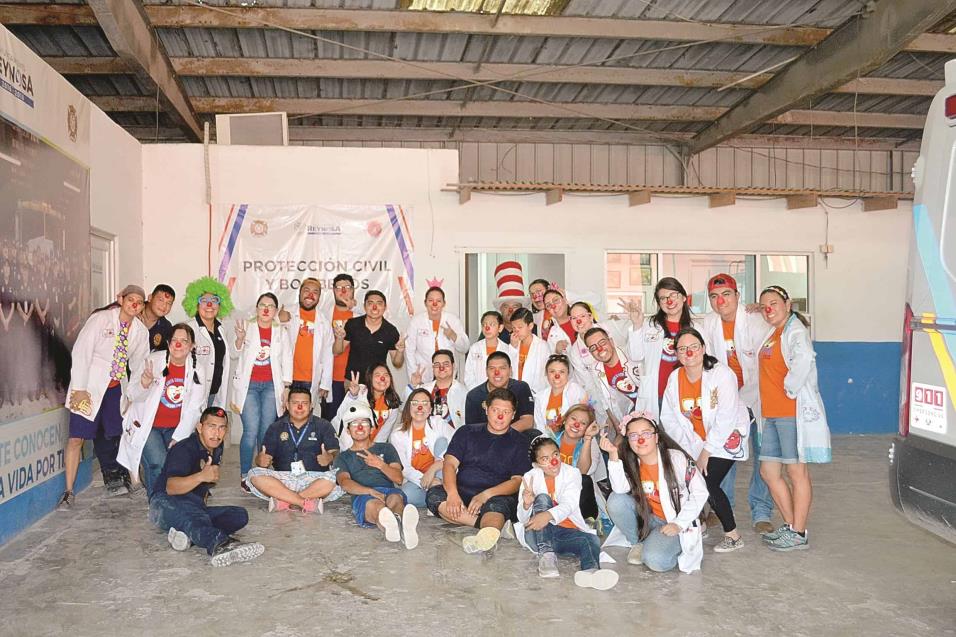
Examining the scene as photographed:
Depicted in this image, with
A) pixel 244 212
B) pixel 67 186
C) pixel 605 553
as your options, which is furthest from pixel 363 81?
pixel 605 553

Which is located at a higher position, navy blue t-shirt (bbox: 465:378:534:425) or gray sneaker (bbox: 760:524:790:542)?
navy blue t-shirt (bbox: 465:378:534:425)

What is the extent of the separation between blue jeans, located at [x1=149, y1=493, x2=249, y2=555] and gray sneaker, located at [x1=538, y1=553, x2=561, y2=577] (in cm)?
166

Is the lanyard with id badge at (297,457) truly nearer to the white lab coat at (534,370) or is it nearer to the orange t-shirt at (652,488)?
the white lab coat at (534,370)

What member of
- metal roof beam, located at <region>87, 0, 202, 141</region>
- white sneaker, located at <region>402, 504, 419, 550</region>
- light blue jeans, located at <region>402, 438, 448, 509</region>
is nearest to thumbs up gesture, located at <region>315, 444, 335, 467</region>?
light blue jeans, located at <region>402, 438, 448, 509</region>

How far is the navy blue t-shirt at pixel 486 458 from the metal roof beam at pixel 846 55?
4.11m

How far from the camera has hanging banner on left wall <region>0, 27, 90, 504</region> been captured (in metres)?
4.69

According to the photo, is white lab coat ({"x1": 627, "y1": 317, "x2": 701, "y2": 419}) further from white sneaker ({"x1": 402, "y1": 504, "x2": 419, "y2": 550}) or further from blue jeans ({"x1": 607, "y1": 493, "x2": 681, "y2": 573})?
white sneaker ({"x1": 402, "y1": 504, "x2": 419, "y2": 550})

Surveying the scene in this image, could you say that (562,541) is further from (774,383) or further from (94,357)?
(94,357)

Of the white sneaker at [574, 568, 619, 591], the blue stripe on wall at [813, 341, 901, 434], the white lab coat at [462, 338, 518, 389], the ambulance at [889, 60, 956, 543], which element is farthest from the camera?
the blue stripe on wall at [813, 341, 901, 434]

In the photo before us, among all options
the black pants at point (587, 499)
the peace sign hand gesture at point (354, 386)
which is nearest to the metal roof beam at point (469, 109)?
the peace sign hand gesture at point (354, 386)

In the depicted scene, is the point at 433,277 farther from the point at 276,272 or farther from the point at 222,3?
the point at 222,3

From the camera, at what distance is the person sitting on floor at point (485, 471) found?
473cm

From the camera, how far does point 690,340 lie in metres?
4.50

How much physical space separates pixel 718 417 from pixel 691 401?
0.18 m
